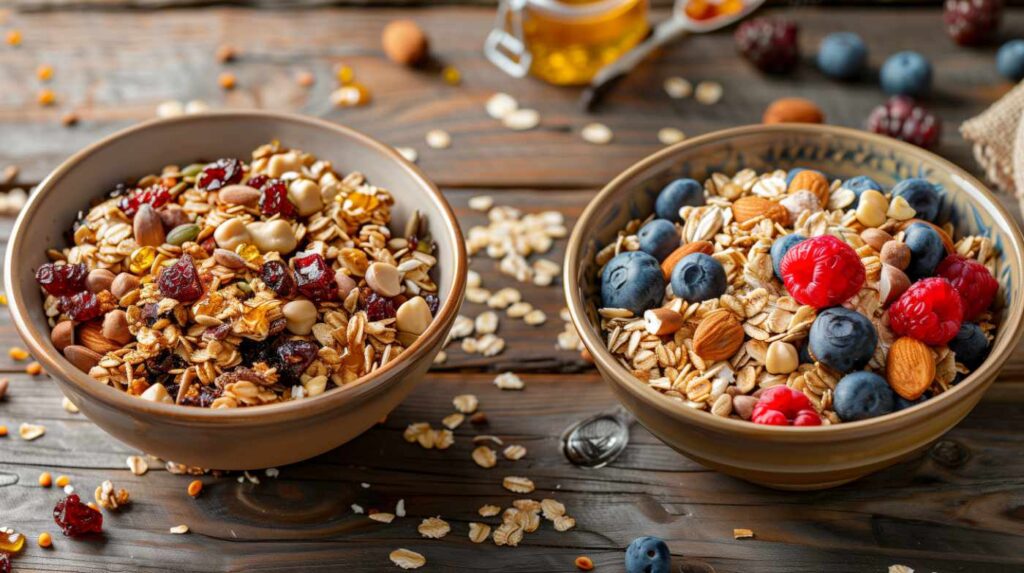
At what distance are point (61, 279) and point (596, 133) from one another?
701mm

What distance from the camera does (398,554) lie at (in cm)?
98

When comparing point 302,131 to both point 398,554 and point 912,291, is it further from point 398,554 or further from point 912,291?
point 912,291

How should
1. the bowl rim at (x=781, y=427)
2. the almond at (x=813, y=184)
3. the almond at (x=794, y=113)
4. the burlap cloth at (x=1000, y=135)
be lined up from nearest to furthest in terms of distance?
the bowl rim at (x=781, y=427) → the almond at (x=813, y=184) → the burlap cloth at (x=1000, y=135) → the almond at (x=794, y=113)

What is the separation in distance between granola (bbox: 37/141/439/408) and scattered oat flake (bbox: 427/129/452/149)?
0.30m

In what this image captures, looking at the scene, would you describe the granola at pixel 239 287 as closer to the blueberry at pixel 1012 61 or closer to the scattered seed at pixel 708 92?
the scattered seed at pixel 708 92

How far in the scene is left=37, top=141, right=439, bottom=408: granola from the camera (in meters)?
0.95

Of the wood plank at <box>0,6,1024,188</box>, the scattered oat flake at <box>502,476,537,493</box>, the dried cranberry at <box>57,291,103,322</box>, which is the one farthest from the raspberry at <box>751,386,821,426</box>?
the dried cranberry at <box>57,291,103,322</box>

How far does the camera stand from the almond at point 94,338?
3.18 ft

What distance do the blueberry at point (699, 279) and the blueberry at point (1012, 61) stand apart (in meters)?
0.69

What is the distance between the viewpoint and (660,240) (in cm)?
105

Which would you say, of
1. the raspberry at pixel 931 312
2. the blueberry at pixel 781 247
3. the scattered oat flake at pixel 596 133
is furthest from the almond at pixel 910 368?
the scattered oat flake at pixel 596 133

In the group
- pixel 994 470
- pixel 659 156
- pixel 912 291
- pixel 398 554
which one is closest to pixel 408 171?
pixel 659 156

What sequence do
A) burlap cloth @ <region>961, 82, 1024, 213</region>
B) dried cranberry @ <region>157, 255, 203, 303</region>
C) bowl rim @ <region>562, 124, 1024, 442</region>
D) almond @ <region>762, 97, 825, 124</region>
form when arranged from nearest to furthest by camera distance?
bowl rim @ <region>562, 124, 1024, 442</region>
dried cranberry @ <region>157, 255, 203, 303</region>
burlap cloth @ <region>961, 82, 1024, 213</region>
almond @ <region>762, 97, 825, 124</region>

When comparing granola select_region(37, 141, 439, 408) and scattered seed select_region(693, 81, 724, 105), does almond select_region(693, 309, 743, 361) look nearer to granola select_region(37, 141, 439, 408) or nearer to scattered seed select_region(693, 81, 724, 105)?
granola select_region(37, 141, 439, 408)
